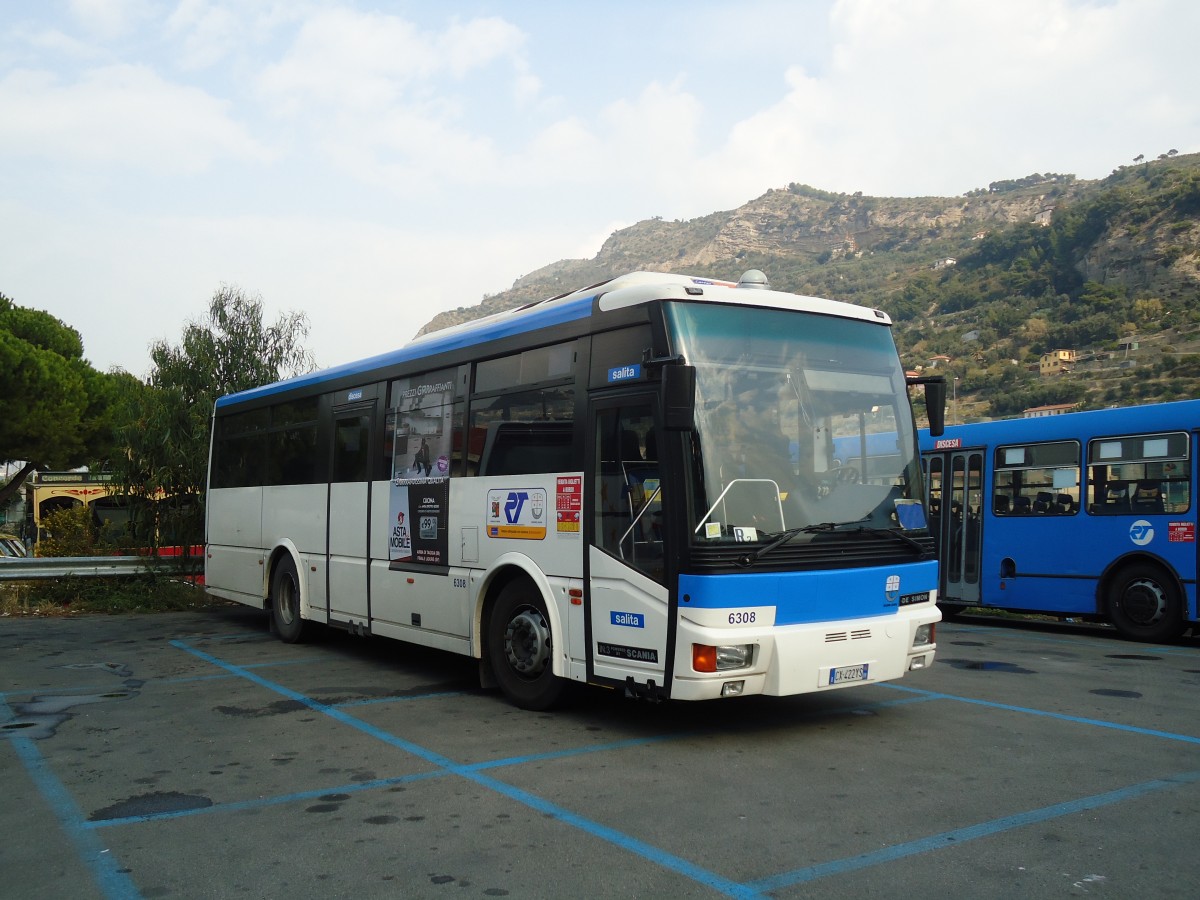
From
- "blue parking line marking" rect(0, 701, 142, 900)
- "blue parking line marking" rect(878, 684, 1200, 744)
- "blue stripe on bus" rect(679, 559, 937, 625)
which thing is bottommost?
"blue parking line marking" rect(0, 701, 142, 900)

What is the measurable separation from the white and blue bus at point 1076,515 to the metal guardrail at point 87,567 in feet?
39.6

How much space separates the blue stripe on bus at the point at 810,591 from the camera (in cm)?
648

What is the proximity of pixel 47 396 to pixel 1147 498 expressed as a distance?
32.0 m

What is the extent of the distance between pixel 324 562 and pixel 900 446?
665cm

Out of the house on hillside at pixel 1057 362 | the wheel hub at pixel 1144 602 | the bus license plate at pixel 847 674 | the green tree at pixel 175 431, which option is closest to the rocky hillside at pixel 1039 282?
the house on hillside at pixel 1057 362

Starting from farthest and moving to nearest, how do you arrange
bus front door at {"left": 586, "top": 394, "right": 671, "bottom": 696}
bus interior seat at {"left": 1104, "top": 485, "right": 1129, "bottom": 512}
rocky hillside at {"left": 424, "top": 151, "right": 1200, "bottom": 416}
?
rocky hillside at {"left": 424, "top": 151, "right": 1200, "bottom": 416} → bus interior seat at {"left": 1104, "top": 485, "right": 1129, "bottom": 512} → bus front door at {"left": 586, "top": 394, "right": 671, "bottom": 696}

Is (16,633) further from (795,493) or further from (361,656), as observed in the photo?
(795,493)

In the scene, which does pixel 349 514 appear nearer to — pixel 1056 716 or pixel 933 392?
pixel 933 392

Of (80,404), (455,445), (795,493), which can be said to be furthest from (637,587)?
(80,404)

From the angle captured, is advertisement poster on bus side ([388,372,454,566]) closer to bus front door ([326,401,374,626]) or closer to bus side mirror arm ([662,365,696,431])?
bus front door ([326,401,374,626])

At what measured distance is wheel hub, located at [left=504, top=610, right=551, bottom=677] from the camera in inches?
310

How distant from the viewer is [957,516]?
1530cm

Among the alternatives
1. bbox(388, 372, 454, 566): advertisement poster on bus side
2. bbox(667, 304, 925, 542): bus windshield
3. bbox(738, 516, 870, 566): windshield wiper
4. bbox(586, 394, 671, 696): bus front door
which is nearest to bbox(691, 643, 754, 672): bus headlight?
bbox(586, 394, 671, 696): bus front door

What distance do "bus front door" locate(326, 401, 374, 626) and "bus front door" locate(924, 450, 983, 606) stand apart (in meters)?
8.38
